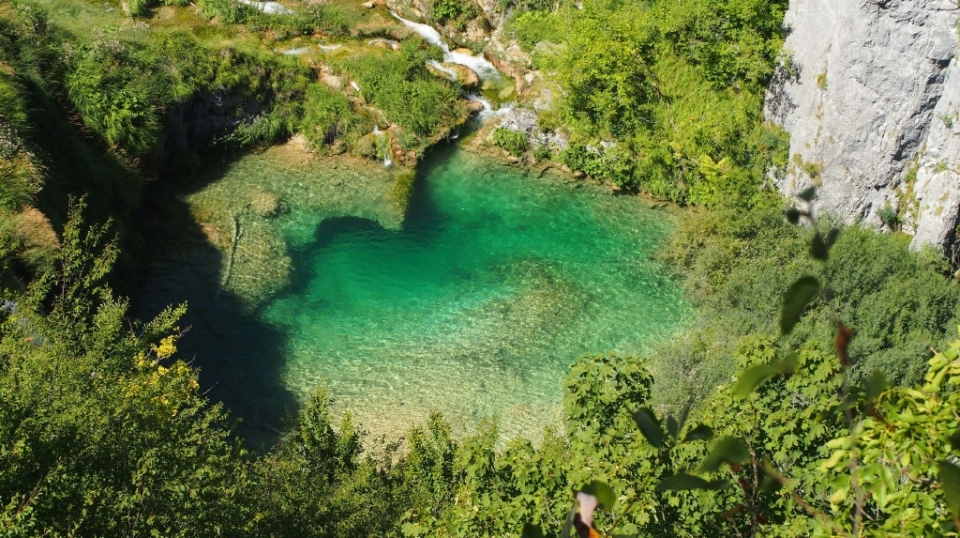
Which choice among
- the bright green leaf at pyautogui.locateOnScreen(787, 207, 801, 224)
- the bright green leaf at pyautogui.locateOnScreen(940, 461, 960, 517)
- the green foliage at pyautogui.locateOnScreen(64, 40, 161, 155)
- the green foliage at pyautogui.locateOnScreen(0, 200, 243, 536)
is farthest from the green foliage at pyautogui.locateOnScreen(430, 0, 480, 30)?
the bright green leaf at pyautogui.locateOnScreen(940, 461, 960, 517)

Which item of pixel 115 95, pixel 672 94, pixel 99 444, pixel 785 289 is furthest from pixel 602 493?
pixel 672 94

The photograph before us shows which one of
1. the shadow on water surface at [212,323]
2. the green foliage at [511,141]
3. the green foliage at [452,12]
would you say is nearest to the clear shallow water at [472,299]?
the shadow on water surface at [212,323]

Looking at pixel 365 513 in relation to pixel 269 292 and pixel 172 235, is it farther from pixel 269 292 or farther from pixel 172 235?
pixel 172 235

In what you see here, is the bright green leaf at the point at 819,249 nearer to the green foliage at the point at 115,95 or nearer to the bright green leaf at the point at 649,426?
the bright green leaf at the point at 649,426

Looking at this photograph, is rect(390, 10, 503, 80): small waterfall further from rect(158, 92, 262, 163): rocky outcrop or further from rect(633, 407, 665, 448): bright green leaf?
rect(633, 407, 665, 448): bright green leaf

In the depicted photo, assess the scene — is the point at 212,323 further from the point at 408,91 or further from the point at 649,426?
the point at 649,426
